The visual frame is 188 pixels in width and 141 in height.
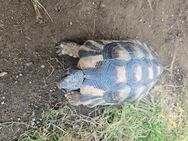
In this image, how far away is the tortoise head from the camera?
1.62m

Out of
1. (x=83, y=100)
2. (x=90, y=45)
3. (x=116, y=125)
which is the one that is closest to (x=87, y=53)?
(x=90, y=45)

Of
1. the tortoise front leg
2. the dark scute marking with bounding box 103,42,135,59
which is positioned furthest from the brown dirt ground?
the dark scute marking with bounding box 103,42,135,59

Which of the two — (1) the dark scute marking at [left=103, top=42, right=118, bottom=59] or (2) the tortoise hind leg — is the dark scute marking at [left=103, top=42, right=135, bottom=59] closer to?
(1) the dark scute marking at [left=103, top=42, right=118, bottom=59]

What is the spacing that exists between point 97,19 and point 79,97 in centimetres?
32

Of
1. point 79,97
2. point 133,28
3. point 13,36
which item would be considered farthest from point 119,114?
point 13,36

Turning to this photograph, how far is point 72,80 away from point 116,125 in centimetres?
33

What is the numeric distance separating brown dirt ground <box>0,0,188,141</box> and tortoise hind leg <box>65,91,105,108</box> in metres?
0.06

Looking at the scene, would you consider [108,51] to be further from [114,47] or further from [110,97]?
[110,97]

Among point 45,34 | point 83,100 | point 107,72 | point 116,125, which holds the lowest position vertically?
point 116,125

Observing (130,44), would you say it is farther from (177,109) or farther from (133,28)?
(177,109)

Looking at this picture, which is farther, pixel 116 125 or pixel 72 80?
pixel 116 125

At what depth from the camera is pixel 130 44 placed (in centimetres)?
170

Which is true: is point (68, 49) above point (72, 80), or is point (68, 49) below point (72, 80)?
above

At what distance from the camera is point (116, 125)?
6.01 feet
